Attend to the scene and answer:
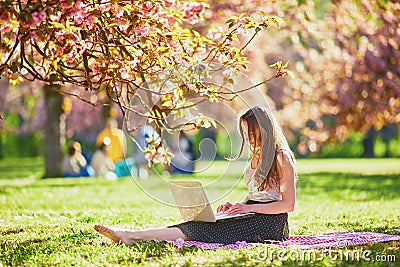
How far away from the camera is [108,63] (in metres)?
5.50

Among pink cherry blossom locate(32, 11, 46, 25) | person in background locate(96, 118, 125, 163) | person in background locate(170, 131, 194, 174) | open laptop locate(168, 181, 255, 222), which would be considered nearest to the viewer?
pink cherry blossom locate(32, 11, 46, 25)

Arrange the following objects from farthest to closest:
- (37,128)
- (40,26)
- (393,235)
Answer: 1. (37,128)
2. (393,235)
3. (40,26)

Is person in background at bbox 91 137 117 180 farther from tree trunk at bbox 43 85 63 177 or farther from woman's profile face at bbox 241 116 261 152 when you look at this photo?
woman's profile face at bbox 241 116 261 152

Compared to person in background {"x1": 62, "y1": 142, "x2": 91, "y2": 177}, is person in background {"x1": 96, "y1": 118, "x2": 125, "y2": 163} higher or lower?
higher

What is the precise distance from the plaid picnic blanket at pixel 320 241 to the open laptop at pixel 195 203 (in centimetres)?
18

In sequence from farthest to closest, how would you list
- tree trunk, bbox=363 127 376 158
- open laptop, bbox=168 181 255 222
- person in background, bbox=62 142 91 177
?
1. tree trunk, bbox=363 127 376 158
2. person in background, bbox=62 142 91 177
3. open laptop, bbox=168 181 255 222

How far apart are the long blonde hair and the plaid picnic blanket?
0.45 metres

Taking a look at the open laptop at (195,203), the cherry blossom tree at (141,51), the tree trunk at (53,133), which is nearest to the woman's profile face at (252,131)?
the cherry blossom tree at (141,51)

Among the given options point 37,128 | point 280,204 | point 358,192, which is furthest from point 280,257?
point 37,128

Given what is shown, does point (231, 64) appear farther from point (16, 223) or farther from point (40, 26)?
point (16, 223)

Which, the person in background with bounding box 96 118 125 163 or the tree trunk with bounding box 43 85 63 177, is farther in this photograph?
the person in background with bounding box 96 118 125 163

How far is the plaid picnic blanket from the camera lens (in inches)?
Result: 193

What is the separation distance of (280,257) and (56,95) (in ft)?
37.8

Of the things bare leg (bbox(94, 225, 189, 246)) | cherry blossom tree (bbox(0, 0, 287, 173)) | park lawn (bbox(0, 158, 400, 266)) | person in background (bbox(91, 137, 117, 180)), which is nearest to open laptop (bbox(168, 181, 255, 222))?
bare leg (bbox(94, 225, 189, 246))
